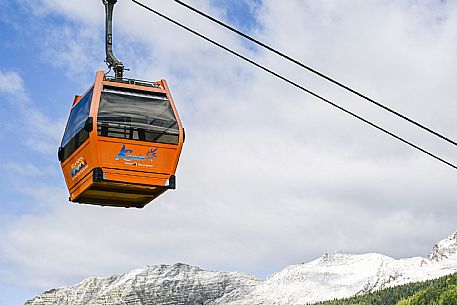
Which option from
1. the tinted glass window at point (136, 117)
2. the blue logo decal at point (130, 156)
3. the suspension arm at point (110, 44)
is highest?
the suspension arm at point (110, 44)

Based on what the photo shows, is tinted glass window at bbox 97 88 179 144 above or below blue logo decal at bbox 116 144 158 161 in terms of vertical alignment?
above

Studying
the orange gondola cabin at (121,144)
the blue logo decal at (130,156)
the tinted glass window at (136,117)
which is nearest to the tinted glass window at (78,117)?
the orange gondola cabin at (121,144)

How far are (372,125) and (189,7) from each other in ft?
12.5

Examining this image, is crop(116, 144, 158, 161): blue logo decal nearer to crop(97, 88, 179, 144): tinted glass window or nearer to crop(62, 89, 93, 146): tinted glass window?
crop(97, 88, 179, 144): tinted glass window

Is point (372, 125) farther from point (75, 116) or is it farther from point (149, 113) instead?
point (75, 116)

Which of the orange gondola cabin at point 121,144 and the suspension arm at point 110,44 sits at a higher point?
the suspension arm at point 110,44

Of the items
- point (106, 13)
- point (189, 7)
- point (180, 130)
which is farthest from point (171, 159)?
point (189, 7)

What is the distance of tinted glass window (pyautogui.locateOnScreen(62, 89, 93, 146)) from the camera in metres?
17.0

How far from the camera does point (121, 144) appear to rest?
54.2 feet

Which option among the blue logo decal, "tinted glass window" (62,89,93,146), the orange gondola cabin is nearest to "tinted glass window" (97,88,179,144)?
the orange gondola cabin

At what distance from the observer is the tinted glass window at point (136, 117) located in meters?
16.5

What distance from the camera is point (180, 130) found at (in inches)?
679

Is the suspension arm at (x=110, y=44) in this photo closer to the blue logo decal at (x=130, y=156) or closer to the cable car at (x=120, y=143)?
the cable car at (x=120, y=143)

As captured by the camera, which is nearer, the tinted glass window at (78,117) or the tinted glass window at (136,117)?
the tinted glass window at (136,117)
